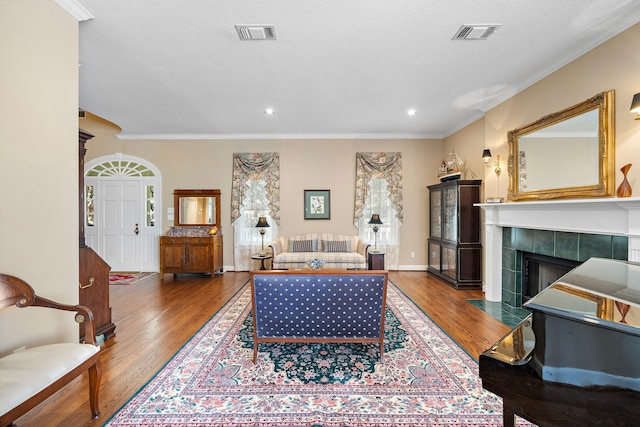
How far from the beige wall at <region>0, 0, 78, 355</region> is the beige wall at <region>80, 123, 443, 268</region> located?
3.78 metres

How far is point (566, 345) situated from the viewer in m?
0.98

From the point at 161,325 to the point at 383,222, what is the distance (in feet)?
14.3

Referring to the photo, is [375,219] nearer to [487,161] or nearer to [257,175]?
[487,161]

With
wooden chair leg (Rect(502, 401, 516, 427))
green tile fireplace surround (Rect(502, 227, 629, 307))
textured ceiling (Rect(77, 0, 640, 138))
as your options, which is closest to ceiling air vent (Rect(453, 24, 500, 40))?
textured ceiling (Rect(77, 0, 640, 138))

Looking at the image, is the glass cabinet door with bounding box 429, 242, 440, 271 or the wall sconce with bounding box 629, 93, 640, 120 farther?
the glass cabinet door with bounding box 429, 242, 440, 271

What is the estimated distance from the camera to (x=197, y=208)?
5.92m

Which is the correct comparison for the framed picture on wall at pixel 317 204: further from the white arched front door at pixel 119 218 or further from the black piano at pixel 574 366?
the black piano at pixel 574 366

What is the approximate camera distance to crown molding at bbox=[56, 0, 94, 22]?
2.09 meters

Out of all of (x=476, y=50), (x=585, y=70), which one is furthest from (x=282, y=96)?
(x=585, y=70)

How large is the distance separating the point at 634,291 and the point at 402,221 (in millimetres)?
4709

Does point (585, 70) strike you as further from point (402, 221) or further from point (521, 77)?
point (402, 221)

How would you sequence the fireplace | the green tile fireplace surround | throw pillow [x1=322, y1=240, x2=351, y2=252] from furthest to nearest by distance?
throw pillow [x1=322, y1=240, x2=351, y2=252] → the fireplace → the green tile fireplace surround

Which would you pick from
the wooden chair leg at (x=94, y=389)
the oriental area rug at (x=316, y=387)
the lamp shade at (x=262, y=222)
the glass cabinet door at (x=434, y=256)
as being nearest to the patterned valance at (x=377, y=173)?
the glass cabinet door at (x=434, y=256)

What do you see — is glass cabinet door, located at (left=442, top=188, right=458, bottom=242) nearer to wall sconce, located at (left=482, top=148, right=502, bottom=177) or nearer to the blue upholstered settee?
wall sconce, located at (left=482, top=148, right=502, bottom=177)
